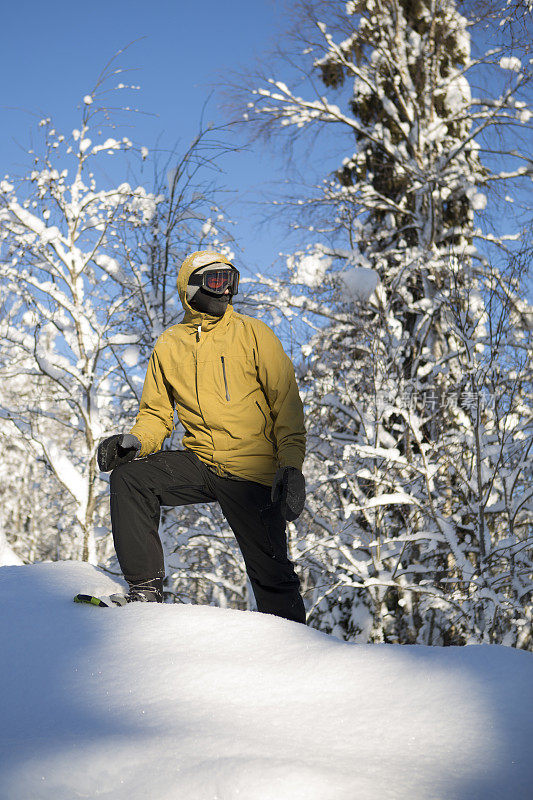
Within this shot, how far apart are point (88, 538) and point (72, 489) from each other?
1.93 feet

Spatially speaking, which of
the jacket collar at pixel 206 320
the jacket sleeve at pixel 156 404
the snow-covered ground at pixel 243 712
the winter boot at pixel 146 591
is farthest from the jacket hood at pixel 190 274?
the snow-covered ground at pixel 243 712

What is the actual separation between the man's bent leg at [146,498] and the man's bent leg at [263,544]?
13 centimetres

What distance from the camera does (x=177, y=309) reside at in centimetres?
821

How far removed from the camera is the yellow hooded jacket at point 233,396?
2.82 metres

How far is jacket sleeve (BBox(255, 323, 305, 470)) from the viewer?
9.20 feet

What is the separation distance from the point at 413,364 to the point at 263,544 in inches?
192

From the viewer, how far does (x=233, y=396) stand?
2822mm

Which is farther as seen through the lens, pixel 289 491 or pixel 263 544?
pixel 263 544

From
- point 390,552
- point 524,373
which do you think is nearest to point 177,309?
point 390,552

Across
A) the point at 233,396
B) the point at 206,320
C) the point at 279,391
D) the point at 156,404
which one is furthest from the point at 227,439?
the point at 206,320

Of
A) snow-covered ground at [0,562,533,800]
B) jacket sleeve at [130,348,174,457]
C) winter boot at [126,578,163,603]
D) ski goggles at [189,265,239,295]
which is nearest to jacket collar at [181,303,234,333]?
ski goggles at [189,265,239,295]

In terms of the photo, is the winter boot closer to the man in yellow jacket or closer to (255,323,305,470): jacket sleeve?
the man in yellow jacket

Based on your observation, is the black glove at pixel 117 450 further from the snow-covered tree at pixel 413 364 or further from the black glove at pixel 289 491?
the snow-covered tree at pixel 413 364

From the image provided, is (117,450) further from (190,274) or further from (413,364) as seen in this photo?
(413,364)
